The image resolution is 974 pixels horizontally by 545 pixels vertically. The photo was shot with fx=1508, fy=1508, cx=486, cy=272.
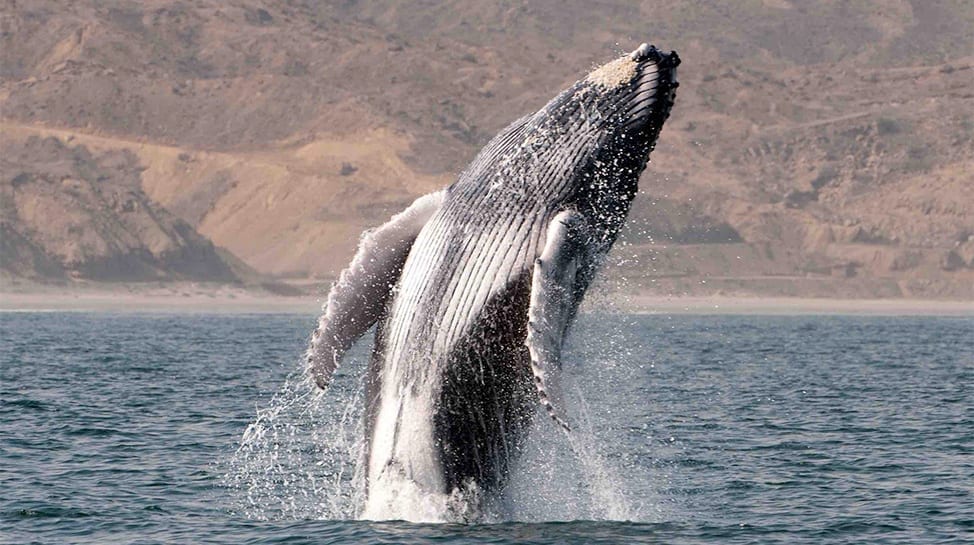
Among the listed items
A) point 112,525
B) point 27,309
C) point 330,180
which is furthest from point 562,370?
point 330,180

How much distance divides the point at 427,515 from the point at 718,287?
107 meters

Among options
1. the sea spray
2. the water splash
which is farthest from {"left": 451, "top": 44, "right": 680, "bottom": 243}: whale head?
the sea spray

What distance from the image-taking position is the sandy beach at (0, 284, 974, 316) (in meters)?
102

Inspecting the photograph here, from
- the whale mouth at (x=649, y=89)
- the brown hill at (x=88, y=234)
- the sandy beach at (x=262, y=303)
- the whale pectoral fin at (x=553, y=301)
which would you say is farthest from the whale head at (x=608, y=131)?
the brown hill at (x=88, y=234)

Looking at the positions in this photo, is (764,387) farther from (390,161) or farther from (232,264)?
(390,161)

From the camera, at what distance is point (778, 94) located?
158 meters

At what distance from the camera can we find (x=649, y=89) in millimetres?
13297

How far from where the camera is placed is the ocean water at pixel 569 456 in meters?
16.4

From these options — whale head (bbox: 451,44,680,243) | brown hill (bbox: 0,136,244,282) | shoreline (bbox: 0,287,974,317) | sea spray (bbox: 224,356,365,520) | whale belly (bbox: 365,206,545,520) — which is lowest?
sea spray (bbox: 224,356,365,520)

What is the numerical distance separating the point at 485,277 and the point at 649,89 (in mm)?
2221

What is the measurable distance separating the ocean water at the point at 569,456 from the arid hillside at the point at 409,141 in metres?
68.7

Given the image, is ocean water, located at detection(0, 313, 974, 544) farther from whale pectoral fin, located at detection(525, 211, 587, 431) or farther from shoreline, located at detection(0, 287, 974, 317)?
shoreline, located at detection(0, 287, 974, 317)

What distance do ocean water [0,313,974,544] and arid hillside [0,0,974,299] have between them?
68.7 m

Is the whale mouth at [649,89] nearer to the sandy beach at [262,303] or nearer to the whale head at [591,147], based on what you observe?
the whale head at [591,147]
